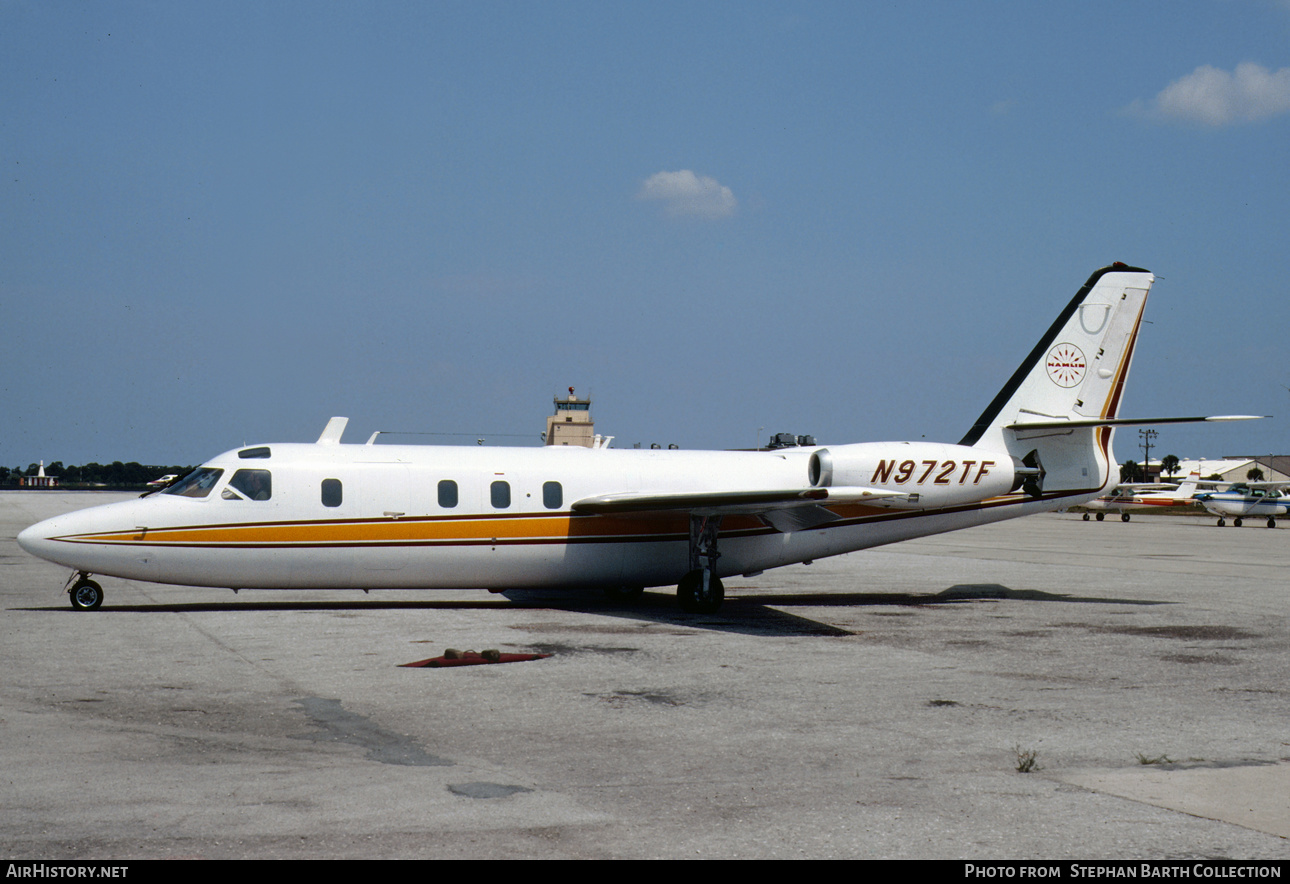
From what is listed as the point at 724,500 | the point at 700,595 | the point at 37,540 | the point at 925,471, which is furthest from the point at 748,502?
the point at 37,540

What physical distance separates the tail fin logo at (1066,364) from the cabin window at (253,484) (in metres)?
14.2

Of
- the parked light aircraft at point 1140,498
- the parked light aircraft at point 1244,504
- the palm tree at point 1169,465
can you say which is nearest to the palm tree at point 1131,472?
the palm tree at point 1169,465

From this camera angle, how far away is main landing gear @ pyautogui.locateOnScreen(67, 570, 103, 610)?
1766 centimetres

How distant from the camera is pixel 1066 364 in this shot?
2191cm

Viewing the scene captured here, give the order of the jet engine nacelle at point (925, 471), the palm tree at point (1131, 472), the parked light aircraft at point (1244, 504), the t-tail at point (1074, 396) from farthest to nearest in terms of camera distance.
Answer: the palm tree at point (1131, 472), the parked light aircraft at point (1244, 504), the t-tail at point (1074, 396), the jet engine nacelle at point (925, 471)

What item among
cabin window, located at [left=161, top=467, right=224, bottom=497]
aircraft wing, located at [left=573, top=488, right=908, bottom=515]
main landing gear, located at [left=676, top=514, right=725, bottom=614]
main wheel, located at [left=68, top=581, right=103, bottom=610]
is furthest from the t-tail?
Result: main wheel, located at [left=68, top=581, right=103, bottom=610]

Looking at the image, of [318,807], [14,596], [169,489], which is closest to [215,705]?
[318,807]

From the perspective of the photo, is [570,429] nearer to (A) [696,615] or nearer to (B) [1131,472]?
(A) [696,615]

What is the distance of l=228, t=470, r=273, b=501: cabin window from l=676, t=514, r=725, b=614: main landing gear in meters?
6.75

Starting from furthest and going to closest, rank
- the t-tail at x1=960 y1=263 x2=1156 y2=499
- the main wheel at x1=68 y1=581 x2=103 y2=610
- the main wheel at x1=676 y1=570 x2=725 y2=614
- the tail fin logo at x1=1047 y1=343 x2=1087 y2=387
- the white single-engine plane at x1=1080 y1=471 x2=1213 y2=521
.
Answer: the white single-engine plane at x1=1080 y1=471 x2=1213 y2=521
the tail fin logo at x1=1047 y1=343 x2=1087 y2=387
the t-tail at x1=960 y1=263 x2=1156 y2=499
the main wheel at x1=676 y1=570 x2=725 y2=614
the main wheel at x1=68 y1=581 x2=103 y2=610

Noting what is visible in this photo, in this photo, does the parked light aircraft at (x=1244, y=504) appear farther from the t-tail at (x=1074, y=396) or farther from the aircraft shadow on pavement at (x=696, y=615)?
the t-tail at (x=1074, y=396)

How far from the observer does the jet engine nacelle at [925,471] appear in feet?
64.6

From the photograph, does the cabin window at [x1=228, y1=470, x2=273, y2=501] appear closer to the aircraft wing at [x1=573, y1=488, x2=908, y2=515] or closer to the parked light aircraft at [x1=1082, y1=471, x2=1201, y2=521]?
the aircraft wing at [x1=573, y1=488, x2=908, y2=515]

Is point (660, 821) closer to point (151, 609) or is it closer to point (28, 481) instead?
point (151, 609)
